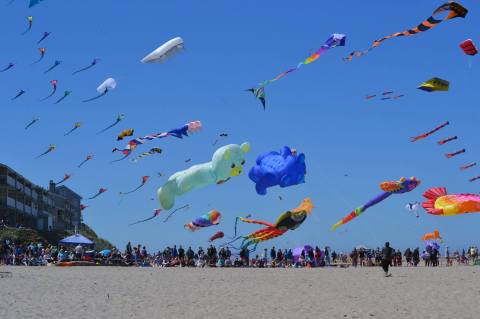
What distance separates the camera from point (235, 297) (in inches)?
566

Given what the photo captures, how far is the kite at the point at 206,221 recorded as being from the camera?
90.1ft

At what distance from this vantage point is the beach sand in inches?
460

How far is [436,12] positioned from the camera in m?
13.7

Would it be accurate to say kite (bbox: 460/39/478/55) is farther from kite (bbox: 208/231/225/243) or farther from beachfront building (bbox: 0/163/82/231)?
beachfront building (bbox: 0/163/82/231)

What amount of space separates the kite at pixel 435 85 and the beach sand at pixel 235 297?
15.5 ft

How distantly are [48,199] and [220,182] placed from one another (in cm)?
4431

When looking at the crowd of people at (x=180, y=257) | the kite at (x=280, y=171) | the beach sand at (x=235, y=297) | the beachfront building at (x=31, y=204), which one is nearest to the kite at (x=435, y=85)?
the beach sand at (x=235, y=297)

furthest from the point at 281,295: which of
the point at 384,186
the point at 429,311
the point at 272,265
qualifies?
the point at 272,265

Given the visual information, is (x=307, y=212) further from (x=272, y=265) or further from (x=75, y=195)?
(x=75, y=195)

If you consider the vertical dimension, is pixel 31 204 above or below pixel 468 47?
above

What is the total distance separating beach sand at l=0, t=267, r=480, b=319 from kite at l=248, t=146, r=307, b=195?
10.3 ft

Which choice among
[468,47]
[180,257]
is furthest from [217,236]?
[468,47]

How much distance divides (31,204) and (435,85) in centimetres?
4410

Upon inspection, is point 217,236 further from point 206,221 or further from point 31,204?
point 31,204
